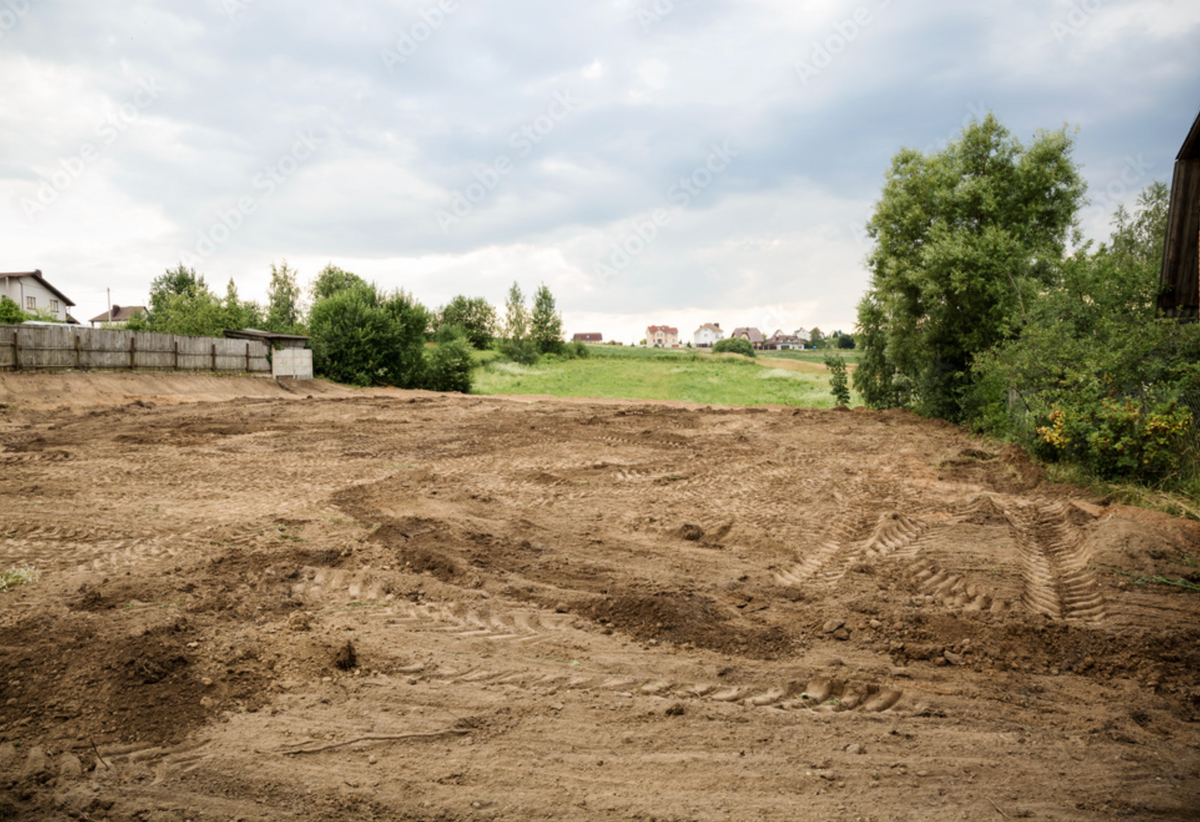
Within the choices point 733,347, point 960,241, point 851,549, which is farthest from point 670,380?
point 851,549

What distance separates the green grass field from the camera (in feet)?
123

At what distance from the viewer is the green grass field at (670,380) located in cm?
3750

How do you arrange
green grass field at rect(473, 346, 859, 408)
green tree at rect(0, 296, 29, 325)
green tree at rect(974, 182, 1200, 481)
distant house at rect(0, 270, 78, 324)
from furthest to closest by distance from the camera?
1. distant house at rect(0, 270, 78, 324)
2. green grass field at rect(473, 346, 859, 408)
3. green tree at rect(0, 296, 29, 325)
4. green tree at rect(974, 182, 1200, 481)

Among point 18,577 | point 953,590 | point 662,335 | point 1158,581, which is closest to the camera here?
point 18,577

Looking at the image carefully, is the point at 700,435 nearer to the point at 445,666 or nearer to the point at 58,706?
the point at 445,666

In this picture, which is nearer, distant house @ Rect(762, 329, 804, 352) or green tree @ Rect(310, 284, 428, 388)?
green tree @ Rect(310, 284, 428, 388)

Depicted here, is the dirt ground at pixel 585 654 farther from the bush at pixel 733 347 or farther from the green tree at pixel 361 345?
the bush at pixel 733 347

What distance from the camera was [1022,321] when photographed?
14352mm

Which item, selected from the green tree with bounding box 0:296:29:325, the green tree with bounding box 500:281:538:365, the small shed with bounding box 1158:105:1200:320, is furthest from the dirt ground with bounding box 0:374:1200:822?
the green tree with bounding box 500:281:538:365

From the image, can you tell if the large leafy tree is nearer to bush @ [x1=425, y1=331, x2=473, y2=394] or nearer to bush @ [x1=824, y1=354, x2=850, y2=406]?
bush @ [x1=824, y1=354, x2=850, y2=406]

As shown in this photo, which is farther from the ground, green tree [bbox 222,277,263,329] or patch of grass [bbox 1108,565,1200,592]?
green tree [bbox 222,277,263,329]

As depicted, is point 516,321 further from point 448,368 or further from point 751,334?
point 751,334

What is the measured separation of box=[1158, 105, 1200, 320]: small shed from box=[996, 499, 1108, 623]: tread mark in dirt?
944 cm

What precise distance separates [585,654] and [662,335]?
162m
